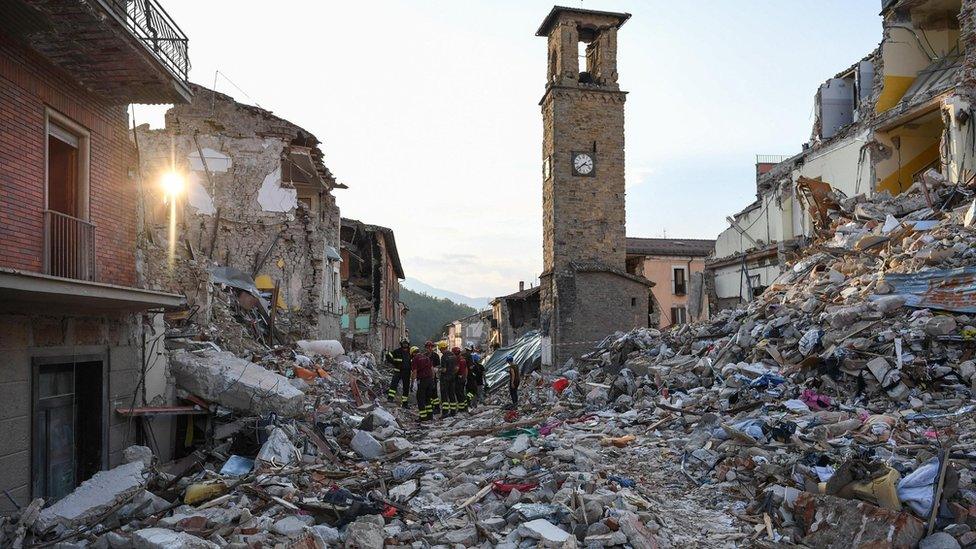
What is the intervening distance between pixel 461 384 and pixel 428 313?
64.4 meters

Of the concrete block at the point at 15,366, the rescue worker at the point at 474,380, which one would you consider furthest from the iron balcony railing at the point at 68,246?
the rescue worker at the point at 474,380

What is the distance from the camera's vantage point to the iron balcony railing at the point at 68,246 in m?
7.36

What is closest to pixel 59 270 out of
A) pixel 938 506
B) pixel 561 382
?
pixel 938 506

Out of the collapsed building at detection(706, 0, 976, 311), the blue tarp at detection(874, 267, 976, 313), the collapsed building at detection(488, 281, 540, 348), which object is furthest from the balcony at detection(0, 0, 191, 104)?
the collapsed building at detection(488, 281, 540, 348)

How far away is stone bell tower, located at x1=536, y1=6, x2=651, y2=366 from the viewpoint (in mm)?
22188

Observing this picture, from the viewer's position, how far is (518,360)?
24.4m

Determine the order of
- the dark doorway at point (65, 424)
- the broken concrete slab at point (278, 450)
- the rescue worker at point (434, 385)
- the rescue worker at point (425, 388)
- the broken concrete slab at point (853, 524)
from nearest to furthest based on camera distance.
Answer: the broken concrete slab at point (853, 524)
the dark doorway at point (65, 424)
the broken concrete slab at point (278, 450)
the rescue worker at point (425, 388)
the rescue worker at point (434, 385)

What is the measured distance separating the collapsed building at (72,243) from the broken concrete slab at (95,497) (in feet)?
1.41

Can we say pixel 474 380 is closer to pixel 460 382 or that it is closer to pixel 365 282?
pixel 460 382

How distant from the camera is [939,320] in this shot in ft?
35.7

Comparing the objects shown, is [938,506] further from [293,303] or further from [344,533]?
[293,303]

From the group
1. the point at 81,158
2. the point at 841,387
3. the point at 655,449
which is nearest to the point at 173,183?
the point at 81,158

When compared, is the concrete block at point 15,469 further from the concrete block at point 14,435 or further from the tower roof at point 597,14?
the tower roof at point 597,14

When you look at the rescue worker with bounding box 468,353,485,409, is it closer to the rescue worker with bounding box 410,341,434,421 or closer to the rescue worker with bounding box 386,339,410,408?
the rescue worker with bounding box 386,339,410,408
